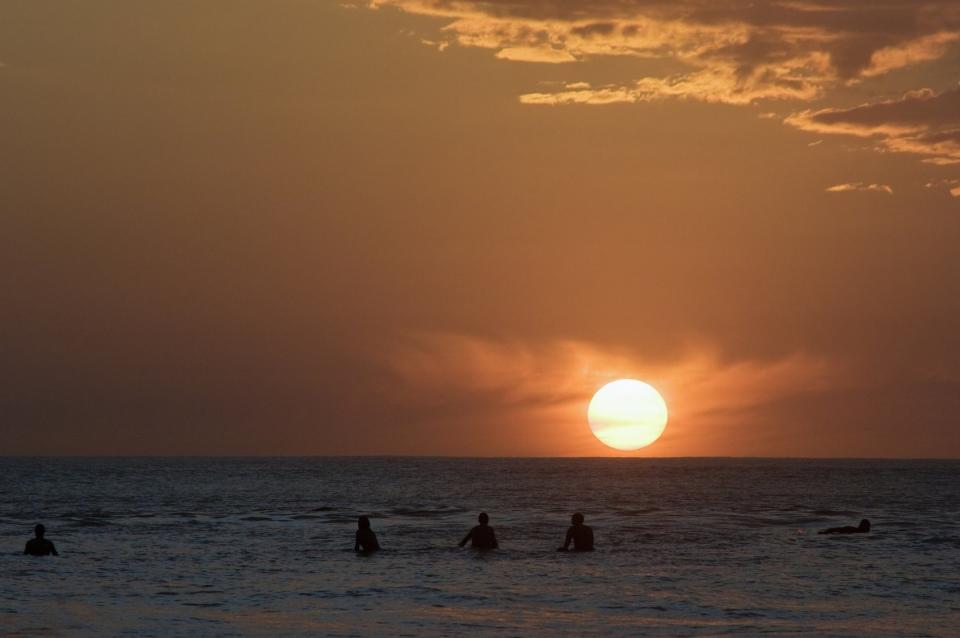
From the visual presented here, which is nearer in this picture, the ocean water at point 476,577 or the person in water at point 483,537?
the ocean water at point 476,577

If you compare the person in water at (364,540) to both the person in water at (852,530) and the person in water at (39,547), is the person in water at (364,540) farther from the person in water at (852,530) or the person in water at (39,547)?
the person in water at (852,530)

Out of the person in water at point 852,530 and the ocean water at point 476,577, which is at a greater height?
the person in water at point 852,530

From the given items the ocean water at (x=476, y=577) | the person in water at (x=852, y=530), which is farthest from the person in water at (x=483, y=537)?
the person in water at (x=852, y=530)

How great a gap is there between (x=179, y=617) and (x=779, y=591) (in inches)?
556

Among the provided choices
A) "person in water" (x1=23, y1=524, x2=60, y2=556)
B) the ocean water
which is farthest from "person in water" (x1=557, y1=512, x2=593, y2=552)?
"person in water" (x1=23, y1=524, x2=60, y2=556)

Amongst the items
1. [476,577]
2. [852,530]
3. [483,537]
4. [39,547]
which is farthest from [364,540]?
[852,530]

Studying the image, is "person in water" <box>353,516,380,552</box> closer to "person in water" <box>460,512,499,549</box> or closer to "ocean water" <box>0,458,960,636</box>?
"ocean water" <box>0,458,960,636</box>

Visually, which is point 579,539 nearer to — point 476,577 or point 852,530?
point 476,577

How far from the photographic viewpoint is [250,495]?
96250 millimetres

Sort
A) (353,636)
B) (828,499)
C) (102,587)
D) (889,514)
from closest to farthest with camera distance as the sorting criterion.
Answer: (353,636), (102,587), (889,514), (828,499)

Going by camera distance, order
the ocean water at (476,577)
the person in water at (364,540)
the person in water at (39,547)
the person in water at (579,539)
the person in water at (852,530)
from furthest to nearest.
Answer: the person in water at (852,530) < the person in water at (579,539) < the person in water at (364,540) < the person in water at (39,547) < the ocean water at (476,577)

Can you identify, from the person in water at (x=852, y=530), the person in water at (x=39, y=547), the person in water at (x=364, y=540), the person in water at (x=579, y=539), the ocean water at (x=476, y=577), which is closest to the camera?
the ocean water at (x=476, y=577)

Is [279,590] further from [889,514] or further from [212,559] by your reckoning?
[889,514]

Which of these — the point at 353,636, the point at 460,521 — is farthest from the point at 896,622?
the point at 460,521
